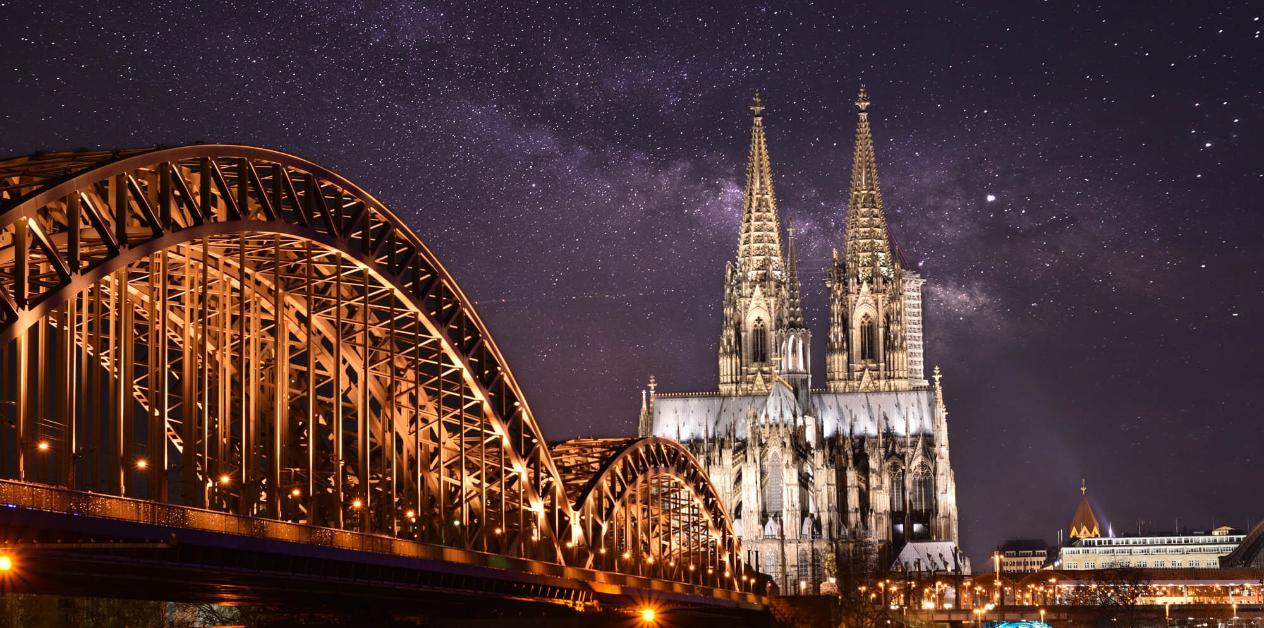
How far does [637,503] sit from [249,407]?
168 feet

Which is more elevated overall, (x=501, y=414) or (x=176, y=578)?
(x=501, y=414)

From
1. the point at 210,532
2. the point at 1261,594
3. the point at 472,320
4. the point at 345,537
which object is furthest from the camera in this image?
the point at 1261,594

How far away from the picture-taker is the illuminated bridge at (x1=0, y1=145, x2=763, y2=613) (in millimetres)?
45969

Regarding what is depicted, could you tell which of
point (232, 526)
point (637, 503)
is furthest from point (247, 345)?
point (637, 503)

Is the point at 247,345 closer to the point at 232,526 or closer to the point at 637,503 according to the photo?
the point at 232,526

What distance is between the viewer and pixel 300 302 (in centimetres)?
6919

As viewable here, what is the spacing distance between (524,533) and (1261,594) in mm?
130299

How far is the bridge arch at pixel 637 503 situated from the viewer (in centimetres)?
10019

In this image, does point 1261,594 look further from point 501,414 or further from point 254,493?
point 254,493

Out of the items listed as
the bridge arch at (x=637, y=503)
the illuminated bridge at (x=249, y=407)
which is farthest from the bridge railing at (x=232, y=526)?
the bridge arch at (x=637, y=503)

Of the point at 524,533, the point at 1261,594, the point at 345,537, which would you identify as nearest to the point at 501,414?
the point at 524,533

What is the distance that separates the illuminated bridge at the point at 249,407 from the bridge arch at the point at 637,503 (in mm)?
691

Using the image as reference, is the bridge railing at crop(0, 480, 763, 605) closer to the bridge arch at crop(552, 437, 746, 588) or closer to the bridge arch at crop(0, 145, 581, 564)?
the bridge arch at crop(0, 145, 581, 564)

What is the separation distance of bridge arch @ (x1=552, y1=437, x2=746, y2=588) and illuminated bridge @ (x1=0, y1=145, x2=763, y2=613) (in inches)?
27.2
